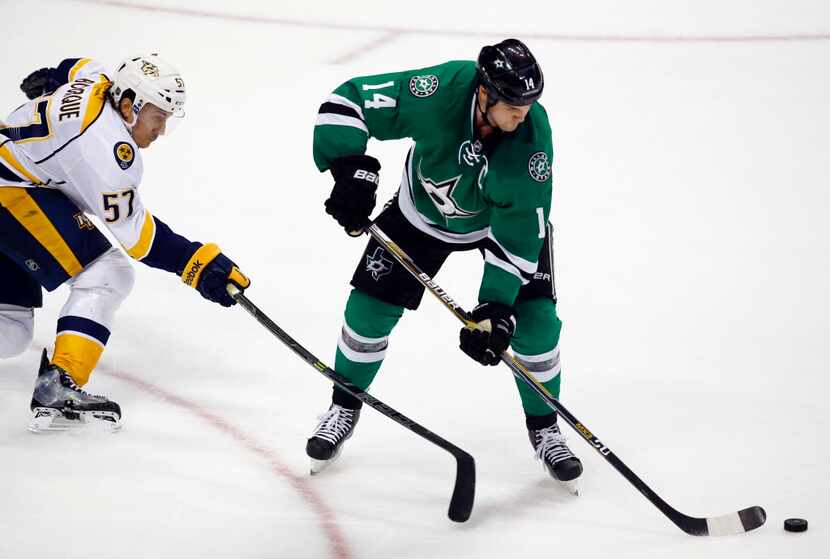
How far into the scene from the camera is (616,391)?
3754mm

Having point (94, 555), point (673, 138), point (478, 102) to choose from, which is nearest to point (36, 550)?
point (94, 555)

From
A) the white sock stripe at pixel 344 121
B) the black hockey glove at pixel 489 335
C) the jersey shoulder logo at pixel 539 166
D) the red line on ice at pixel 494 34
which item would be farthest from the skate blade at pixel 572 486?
the red line on ice at pixel 494 34

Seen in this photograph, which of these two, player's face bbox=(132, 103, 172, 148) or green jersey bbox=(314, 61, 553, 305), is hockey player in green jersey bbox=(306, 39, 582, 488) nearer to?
green jersey bbox=(314, 61, 553, 305)

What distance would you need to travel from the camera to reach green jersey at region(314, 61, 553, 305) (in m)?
2.89

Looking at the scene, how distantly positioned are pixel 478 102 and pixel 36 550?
1.57m

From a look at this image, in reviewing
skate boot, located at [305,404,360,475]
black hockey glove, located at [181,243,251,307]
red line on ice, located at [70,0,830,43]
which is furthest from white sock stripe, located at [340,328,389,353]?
red line on ice, located at [70,0,830,43]

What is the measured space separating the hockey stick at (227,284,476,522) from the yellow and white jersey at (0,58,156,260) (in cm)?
36

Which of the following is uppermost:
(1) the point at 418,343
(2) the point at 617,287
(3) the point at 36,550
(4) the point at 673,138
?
(4) the point at 673,138

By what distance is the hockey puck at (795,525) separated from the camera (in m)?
2.92

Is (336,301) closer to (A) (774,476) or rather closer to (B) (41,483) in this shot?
(B) (41,483)

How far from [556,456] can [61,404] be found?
146 centimetres

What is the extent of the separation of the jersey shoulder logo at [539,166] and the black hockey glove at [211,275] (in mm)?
905

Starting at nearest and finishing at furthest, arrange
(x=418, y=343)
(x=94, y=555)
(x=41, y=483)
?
(x=94, y=555) → (x=41, y=483) → (x=418, y=343)

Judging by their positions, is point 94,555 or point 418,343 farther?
point 418,343
